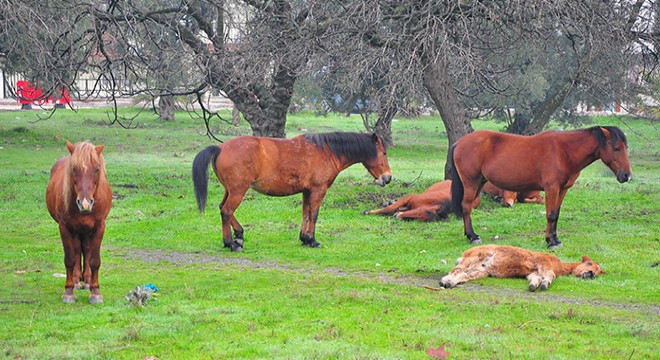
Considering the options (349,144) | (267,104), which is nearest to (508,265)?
(349,144)

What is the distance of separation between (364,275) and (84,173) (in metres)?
3.94

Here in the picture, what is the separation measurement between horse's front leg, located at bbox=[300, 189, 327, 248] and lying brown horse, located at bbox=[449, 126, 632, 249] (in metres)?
2.14

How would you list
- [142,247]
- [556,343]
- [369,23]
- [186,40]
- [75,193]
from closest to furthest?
[556,343] < [75,193] < [142,247] < [369,23] < [186,40]

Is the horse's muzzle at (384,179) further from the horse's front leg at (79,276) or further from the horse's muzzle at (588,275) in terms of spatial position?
the horse's front leg at (79,276)

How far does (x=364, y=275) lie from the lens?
10.6 m

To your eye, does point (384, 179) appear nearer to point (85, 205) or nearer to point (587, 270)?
point (587, 270)

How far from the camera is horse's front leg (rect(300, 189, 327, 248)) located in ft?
41.4

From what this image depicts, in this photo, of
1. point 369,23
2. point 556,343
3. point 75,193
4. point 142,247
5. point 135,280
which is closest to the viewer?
point 556,343

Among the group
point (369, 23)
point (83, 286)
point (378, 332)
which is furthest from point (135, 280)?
point (369, 23)

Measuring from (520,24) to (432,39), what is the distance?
1.81m

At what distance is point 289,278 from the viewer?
33.3 ft

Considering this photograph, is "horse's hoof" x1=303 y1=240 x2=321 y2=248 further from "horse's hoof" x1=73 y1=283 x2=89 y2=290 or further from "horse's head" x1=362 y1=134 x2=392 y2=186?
"horse's hoof" x1=73 y1=283 x2=89 y2=290

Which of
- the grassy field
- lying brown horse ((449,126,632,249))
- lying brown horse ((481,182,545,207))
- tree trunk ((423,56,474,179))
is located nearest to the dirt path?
the grassy field

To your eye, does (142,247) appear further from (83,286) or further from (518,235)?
(518,235)
